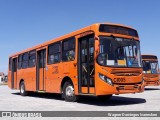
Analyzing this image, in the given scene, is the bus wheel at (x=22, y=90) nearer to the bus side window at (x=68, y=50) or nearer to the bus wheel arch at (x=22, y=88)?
the bus wheel arch at (x=22, y=88)

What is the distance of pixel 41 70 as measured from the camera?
1702 centimetres

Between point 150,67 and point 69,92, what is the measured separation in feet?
37.0

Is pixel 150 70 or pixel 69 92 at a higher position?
pixel 150 70

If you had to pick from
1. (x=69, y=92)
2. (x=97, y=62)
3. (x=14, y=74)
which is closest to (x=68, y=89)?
(x=69, y=92)

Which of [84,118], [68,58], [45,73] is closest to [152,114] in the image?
[84,118]

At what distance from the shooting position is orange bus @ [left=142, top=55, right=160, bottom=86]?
2288 cm

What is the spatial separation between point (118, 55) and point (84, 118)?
4029mm

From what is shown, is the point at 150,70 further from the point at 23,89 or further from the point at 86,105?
the point at 86,105

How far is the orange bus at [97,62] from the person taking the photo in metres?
11.4

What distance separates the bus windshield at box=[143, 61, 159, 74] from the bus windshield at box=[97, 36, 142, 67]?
1072cm

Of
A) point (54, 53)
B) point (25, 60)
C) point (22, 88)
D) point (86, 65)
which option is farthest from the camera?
point (22, 88)

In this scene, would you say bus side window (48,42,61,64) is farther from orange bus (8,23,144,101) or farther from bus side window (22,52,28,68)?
bus side window (22,52,28,68)

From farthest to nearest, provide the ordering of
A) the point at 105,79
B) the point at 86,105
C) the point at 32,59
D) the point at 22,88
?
the point at 22,88 → the point at 32,59 → the point at 86,105 → the point at 105,79

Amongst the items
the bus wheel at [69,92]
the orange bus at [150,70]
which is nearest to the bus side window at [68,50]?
the bus wheel at [69,92]
